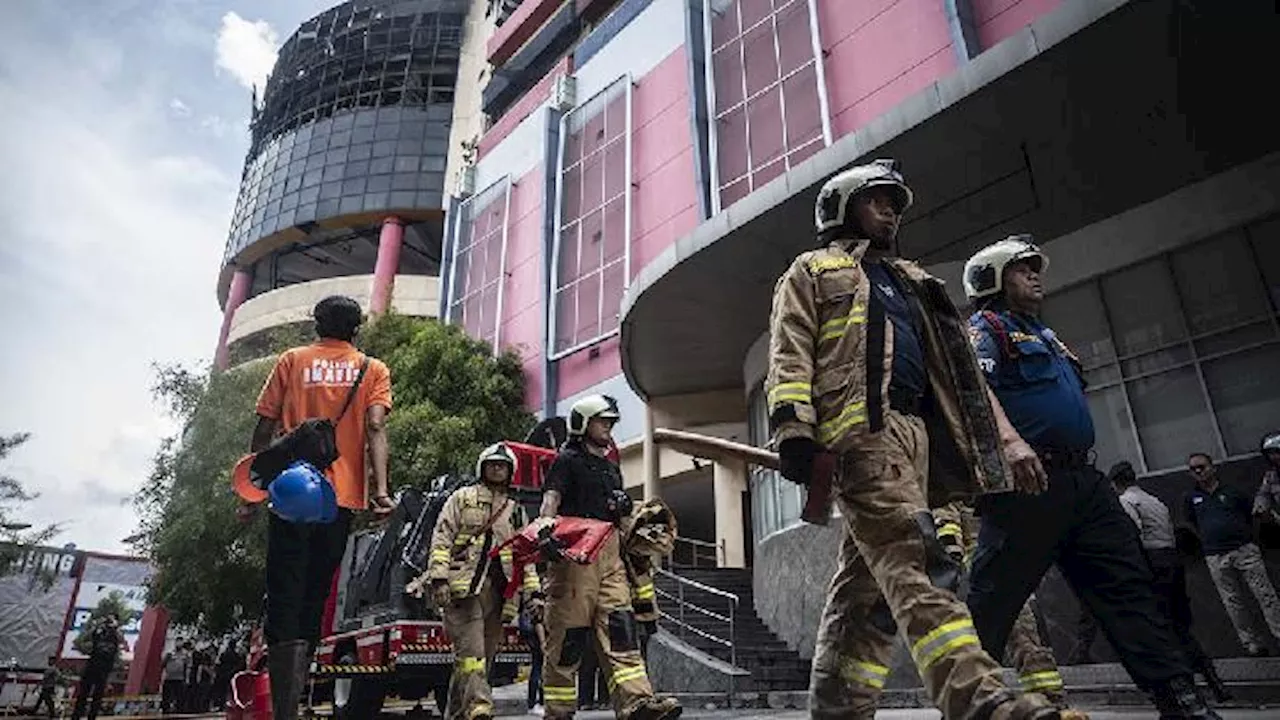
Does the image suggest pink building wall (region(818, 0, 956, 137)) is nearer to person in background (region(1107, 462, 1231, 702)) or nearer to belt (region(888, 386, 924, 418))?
person in background (region(1107, 462, 1231, 702))

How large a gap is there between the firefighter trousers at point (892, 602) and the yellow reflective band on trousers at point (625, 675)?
5.78 ft

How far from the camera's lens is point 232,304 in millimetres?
39469

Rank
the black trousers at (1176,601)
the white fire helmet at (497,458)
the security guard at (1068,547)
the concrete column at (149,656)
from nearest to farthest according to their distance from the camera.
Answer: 1. the security guard at (1068,547)
2. the black trousers at (1176,601)
3. the white fire helmet at (497,458)
4. the concrete column at (149,656)

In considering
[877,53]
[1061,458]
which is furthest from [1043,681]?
[877,53]

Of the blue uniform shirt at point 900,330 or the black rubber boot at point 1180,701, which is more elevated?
the blue uniform shirt at point 900,330

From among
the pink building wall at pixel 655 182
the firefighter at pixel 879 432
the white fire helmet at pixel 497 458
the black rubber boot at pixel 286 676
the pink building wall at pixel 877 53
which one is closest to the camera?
the firefighter at pixel 879 432

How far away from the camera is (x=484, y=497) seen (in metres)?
5.95

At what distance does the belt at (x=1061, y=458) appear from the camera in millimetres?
3361

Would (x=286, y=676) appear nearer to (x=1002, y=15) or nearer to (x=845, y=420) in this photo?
(x=845, y=420)

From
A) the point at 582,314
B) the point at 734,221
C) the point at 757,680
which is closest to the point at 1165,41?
the point at 734,221

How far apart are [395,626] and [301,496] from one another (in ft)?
15.2

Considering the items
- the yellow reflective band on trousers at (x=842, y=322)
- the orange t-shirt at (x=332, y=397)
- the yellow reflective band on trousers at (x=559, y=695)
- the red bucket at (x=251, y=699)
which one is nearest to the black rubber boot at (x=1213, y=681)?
the yellow reflective band on trousers at (x=559, y=695)

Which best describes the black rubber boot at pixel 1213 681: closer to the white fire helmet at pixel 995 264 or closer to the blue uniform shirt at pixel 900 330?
the white fire helmet at pixel 995 264

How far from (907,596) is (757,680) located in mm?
8564
